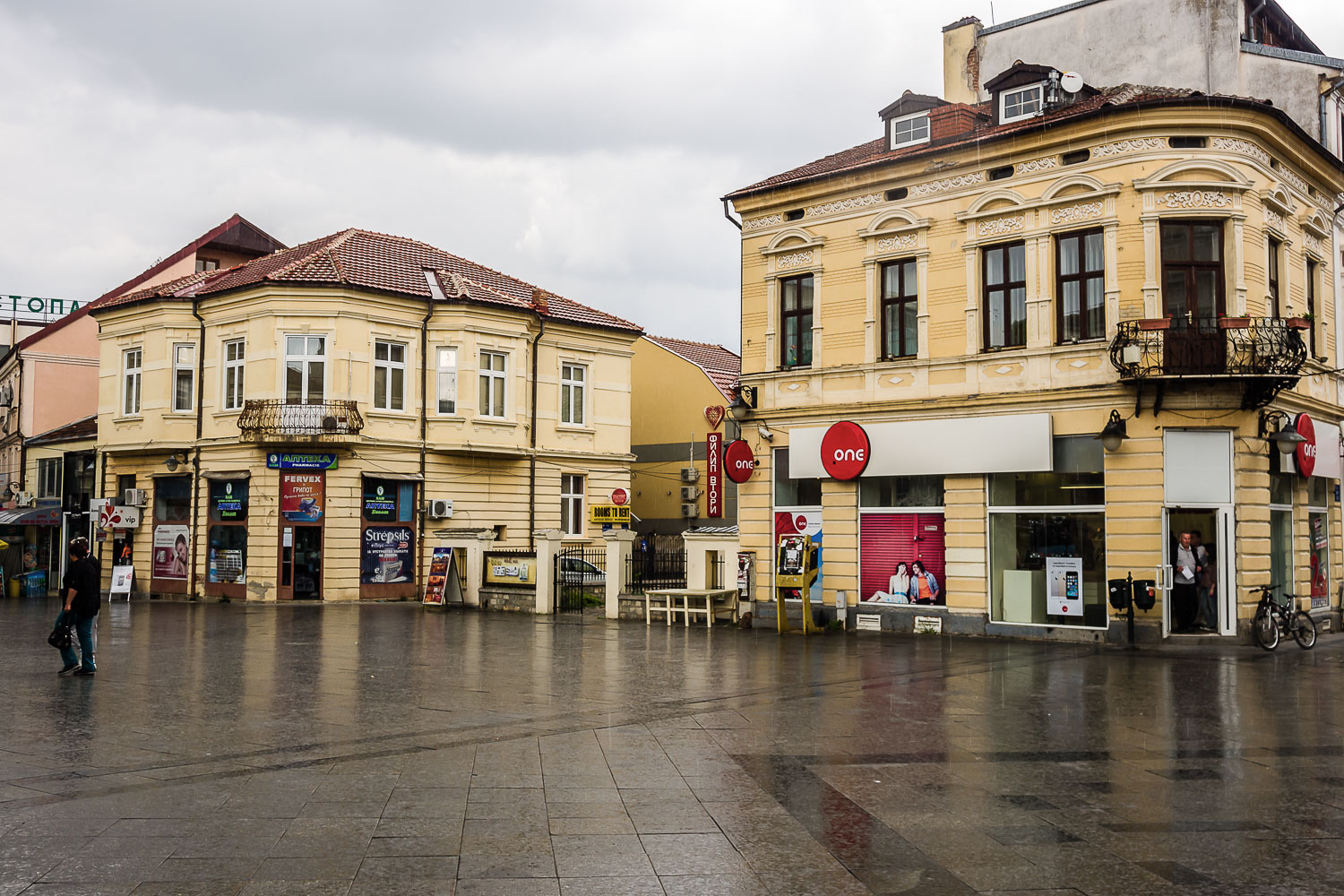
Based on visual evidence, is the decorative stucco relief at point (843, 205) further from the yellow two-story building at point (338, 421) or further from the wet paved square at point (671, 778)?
the yellow two-story building at point (338, 421)

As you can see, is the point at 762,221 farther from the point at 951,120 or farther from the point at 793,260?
the point at 951,120

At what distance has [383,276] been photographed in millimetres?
34281

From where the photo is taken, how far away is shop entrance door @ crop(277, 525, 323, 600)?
3150cm

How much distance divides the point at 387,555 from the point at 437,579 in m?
3.71

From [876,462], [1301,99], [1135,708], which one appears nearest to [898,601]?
[876,462]

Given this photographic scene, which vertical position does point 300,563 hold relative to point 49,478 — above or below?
below

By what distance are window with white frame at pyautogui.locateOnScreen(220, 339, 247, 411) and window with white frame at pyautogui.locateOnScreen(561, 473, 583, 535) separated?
32.1 ft

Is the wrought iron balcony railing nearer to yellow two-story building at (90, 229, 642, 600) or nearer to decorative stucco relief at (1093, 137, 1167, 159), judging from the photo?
yellow two-story building at (90, 229, 642, 600)

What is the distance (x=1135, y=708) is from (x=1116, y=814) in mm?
5093

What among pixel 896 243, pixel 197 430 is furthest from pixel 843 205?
pixel 197 430

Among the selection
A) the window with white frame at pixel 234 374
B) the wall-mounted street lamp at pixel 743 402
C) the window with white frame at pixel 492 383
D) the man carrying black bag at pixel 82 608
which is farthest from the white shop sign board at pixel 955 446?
the window with white frame at pixel 234 374

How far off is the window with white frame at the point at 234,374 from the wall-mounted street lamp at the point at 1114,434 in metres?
23.6

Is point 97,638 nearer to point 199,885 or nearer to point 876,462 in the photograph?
point 876,462

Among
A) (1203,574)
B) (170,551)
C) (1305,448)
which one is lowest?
(170,551)
